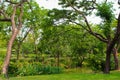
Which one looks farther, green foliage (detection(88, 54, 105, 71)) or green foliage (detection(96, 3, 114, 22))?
green foliage (detection(88, 54, 105, 71))

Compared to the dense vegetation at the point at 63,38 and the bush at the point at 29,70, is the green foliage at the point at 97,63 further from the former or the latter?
the bush at the point at 29,70

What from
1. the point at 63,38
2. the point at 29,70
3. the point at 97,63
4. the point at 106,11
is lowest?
the point at 29,70

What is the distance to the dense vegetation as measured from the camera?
1811cm

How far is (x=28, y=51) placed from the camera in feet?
130

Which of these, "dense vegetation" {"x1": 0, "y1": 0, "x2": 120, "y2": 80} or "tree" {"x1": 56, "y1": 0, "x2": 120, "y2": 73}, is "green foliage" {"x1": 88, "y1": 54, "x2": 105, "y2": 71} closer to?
"dense vegetation" {"x1": 0, "y1": 0, "x2": 120, "y2": 80}

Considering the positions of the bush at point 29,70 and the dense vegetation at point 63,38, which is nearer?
the dense vegetation at point 63,38

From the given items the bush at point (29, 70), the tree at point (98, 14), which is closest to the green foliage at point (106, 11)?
the tree at point (98, 14)

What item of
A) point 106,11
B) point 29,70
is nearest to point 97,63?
point 29,70

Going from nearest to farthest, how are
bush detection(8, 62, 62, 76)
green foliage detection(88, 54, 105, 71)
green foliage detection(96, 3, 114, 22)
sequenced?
green foliage detection(96, 3, 114, 22) → bush detection(8, 62, 62, 76) → green foliage detection(88, 54, 105, 71)

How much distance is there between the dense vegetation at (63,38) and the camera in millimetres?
18109

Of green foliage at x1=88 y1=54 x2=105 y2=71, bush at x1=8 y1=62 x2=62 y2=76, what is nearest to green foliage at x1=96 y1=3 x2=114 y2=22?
bush at x1=8 y1=62 x2=62 y2=76

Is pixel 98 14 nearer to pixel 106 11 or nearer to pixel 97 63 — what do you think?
pixel 106 11

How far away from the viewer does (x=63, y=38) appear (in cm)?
2547

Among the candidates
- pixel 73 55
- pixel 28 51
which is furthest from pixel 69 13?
pixel 28 51
